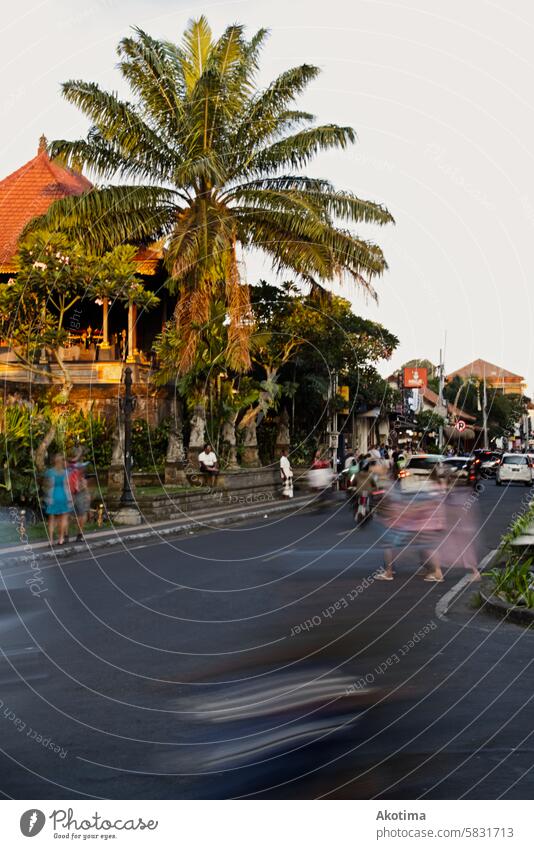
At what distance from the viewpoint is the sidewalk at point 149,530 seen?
16170mm

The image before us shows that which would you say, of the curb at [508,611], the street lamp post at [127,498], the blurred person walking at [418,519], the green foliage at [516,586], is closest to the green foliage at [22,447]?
the street lamp post at [127,498]

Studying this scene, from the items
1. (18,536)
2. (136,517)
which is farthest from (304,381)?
(18,536)

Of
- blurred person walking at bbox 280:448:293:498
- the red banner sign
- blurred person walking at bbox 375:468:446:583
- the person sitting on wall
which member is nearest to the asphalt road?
blurred person walking at bbox 375:468:446:583

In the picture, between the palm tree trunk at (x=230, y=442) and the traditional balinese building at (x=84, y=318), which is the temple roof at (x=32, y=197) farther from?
the palm tree trunk at (x=230, y=442)

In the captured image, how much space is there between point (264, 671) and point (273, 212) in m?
19.3

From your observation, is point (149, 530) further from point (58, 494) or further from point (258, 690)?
point (258, 690)

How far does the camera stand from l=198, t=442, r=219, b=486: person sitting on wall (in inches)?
1127

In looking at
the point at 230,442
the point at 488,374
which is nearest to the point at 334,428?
the point at 230,442

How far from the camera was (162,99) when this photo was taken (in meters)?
25.7

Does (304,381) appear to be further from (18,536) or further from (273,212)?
(18,536)

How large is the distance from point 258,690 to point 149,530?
13.8 metres

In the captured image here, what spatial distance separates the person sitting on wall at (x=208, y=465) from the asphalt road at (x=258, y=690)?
48.5ft

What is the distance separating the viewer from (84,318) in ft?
116

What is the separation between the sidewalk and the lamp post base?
12.3 inches
